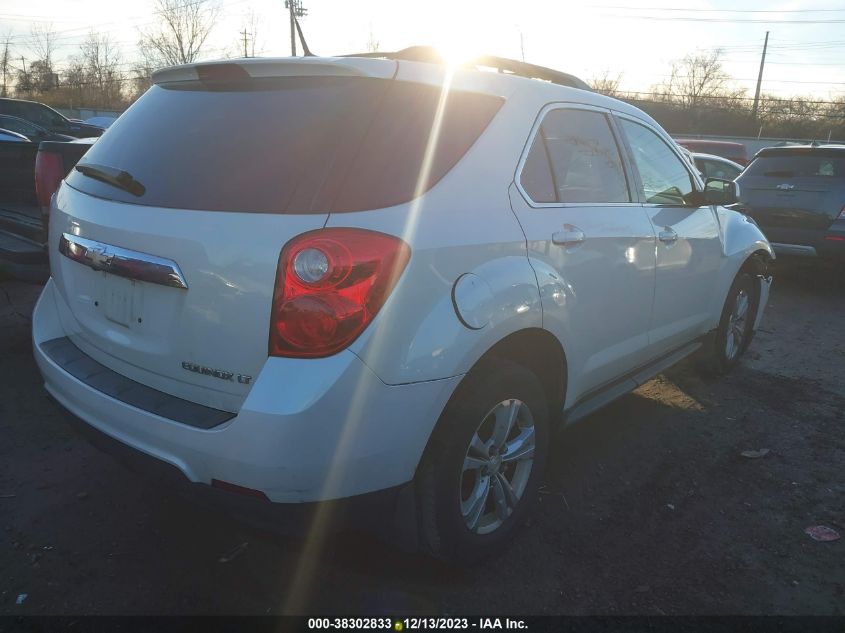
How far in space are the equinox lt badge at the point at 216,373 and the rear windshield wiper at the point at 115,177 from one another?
0.65 metres

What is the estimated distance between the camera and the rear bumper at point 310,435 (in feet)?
6.21

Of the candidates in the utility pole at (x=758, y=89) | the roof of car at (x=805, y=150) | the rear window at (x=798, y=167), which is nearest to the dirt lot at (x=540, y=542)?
the rear window at (x=798, y=167)

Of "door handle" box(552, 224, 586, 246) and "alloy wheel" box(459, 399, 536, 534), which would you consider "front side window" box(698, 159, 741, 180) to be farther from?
"alloy wheel" box(459, 399, 536, 534)

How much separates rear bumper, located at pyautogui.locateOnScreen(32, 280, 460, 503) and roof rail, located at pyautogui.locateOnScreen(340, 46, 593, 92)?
138cm

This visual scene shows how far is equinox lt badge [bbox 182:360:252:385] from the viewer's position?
1998 mm

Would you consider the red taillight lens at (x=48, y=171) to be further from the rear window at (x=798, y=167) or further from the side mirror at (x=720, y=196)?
the rear window at (x=798, y=167)

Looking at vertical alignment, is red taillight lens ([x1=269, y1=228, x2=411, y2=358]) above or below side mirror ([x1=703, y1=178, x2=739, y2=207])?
below

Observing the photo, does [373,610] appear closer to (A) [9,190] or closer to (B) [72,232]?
(B) [72,232]

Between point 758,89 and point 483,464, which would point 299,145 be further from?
point 758,89

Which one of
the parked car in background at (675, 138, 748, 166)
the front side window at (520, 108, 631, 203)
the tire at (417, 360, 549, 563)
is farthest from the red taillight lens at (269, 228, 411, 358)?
the parked car in background at (675, 138, 748, 166)

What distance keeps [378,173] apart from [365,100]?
30 centimetres

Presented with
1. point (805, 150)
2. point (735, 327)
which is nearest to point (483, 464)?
point (735, 327)

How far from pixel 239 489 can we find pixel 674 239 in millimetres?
2709

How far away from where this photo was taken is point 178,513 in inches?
116
